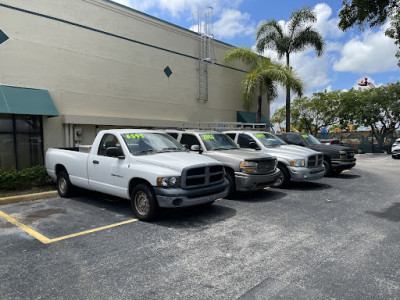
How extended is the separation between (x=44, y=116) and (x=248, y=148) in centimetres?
799

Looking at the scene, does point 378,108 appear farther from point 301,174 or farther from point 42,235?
point 42,235

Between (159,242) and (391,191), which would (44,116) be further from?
(391,191)

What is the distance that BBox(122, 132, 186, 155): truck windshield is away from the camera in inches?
260

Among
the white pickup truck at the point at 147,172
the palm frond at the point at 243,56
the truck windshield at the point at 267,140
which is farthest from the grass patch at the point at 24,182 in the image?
the palm frond at the point at 243,56

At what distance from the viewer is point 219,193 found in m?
6.42

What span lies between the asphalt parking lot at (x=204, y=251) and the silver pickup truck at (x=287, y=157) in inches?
78.0

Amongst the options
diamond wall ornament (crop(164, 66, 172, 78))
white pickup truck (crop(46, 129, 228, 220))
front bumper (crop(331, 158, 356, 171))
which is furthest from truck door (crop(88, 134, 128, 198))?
diamond wall ornament (crop(164, 66, 172, 78))

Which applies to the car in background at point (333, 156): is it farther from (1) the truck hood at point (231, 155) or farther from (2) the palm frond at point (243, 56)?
(2) the palm frond at point (243, 56)

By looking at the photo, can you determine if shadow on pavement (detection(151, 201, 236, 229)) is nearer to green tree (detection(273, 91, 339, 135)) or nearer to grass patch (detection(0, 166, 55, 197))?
grass patch (detection(0, 166, 55, 197))

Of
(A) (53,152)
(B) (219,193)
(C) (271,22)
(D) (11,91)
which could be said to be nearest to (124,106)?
(D) (11,91)

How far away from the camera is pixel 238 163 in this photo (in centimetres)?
791

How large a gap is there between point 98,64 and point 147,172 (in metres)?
9.59

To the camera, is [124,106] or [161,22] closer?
[124,106]

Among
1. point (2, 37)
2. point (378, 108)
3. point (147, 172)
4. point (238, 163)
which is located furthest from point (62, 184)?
point (378, 108)
